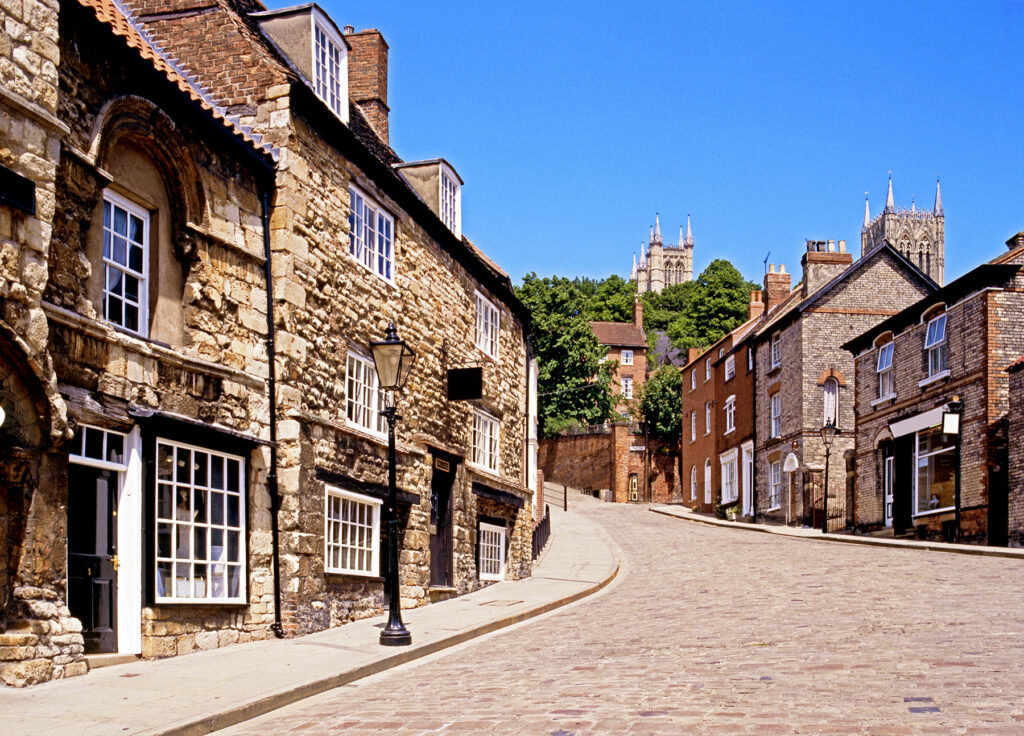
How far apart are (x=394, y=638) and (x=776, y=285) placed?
38.8 metres

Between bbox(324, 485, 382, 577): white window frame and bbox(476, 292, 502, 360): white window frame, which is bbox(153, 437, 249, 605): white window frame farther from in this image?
bbox(476, 292, 502, 360): white window frame

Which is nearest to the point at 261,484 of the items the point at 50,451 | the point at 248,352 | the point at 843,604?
the point at 248,352

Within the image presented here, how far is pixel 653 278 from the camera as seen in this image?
6654 inches

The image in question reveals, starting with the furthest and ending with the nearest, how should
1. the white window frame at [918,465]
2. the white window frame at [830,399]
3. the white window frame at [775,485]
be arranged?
1. the white window frame at [775,485]
2. the white window frame at [830,399]
3. the white window frame at [918,465]

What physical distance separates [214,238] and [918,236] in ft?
394

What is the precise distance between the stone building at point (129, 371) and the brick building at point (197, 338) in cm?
3

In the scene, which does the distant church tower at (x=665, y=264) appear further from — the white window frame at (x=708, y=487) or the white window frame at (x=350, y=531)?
the white window frame at (x=350, y=531)

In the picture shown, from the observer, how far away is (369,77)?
22766 millimetres

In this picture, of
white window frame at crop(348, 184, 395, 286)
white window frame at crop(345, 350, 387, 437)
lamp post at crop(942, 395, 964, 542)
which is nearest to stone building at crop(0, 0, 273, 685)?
white window frame at crop(348, 184, 395, 286)

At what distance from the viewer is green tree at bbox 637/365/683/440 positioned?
6688cm

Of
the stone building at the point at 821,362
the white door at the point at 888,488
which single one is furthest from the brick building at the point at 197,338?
the stone building at the point at 821,362

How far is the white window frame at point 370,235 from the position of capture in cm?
1712

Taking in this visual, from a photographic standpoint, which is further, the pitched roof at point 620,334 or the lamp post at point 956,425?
the pitched roof at point 620,334

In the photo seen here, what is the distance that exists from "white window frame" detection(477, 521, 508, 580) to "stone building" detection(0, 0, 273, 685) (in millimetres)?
9835
